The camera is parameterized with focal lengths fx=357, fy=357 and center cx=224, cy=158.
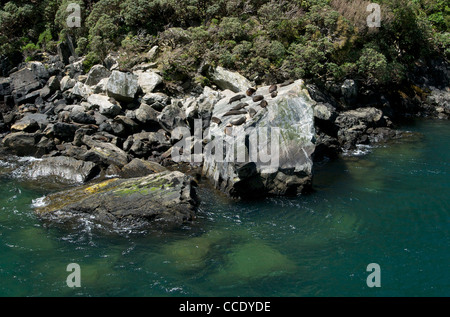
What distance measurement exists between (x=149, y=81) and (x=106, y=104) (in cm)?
333

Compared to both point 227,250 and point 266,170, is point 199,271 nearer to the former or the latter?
point 227,250

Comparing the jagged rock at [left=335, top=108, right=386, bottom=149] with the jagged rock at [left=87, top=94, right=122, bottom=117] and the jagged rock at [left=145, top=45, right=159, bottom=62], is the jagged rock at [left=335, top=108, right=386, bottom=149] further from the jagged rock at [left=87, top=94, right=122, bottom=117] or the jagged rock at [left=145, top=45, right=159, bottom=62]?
the jagged rock at [left=145, top=45, right=159, bottom=62]

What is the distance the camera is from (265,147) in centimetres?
1538

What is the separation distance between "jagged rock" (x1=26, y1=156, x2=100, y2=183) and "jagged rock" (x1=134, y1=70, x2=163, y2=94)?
7430 millimetres

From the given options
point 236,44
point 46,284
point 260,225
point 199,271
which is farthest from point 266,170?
point 236,44

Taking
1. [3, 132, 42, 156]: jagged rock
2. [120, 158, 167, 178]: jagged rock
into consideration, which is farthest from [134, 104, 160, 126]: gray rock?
[3, 132, 42, 156]: jagged rock

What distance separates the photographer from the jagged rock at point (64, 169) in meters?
17.1

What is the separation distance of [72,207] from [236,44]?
17048 mm

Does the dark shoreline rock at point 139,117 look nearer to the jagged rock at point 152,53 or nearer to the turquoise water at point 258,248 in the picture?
the jagged rock at point 152,53

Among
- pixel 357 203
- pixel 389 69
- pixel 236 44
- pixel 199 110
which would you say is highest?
pixel 236 44

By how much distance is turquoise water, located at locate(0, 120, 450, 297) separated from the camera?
1005 cm

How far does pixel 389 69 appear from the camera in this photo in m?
25.3

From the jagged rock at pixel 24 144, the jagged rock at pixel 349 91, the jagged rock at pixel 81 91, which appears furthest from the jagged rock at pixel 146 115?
the jagged rock at pixel 349 91

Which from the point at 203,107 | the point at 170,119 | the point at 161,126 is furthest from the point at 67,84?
the point at 203,107
